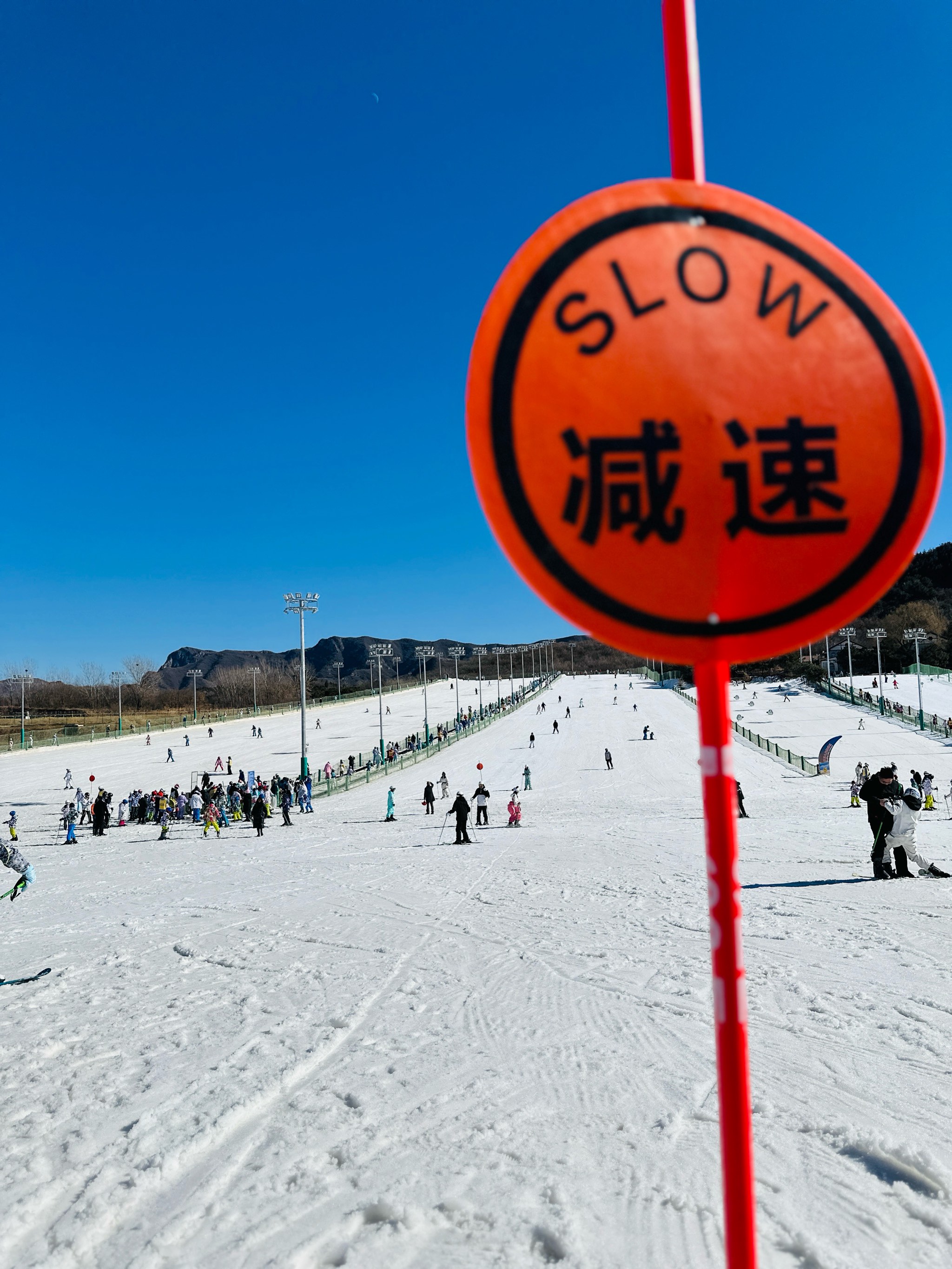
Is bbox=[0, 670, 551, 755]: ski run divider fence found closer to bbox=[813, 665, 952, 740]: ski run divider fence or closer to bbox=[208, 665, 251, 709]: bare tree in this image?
bbox=[813, 665, 952, 740]: ski run divider fence

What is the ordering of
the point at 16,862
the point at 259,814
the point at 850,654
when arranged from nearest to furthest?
the point at 16,862, the point at 259,814, the point at 850,654

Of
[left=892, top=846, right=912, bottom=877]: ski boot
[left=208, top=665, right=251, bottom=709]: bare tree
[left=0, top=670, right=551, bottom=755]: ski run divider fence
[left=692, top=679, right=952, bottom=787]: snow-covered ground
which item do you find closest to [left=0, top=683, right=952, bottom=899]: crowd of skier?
[left=892, top=846, right=912, bottom=877]: ski boot

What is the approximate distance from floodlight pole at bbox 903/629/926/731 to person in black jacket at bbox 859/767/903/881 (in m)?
44.4

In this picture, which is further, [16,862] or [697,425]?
[16,862]

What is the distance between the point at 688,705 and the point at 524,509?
252 ft

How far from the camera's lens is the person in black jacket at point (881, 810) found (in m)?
11.2

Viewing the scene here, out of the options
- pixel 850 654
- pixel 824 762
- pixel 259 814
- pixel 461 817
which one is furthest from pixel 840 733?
pixel 850 654

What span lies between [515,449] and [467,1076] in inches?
187

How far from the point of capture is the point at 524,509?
1457mm

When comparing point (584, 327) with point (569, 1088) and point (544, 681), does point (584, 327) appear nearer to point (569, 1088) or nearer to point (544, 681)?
point (569, 1088)

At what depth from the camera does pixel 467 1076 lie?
4.95m

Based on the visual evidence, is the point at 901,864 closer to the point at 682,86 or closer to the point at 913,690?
the point at 682,86

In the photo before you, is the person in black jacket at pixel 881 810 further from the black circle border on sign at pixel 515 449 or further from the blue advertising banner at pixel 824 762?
the blue advertising banner at pixel 824 762

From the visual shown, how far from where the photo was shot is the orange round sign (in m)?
1.40
